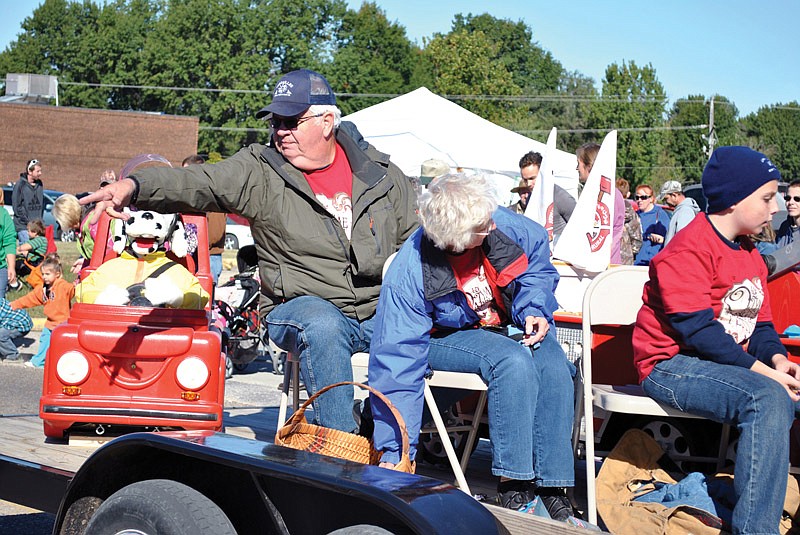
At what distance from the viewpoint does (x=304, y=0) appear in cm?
6950

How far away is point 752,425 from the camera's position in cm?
298

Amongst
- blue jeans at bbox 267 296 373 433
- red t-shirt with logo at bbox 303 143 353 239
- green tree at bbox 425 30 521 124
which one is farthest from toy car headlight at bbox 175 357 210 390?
green tree at bbox 425 30 521 124

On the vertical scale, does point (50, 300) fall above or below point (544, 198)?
below

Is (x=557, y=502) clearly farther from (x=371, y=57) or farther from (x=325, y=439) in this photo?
(x=371, y=57)

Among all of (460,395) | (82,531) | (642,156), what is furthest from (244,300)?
(642,156)

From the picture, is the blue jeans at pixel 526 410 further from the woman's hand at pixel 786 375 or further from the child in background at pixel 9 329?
the child in background at pixel 9 329

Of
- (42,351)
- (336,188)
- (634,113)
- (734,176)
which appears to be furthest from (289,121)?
(634,113)

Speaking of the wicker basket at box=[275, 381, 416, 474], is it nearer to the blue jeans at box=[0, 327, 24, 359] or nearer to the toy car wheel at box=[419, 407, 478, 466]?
the toy car wheel at box=[419, 407, 478, 466]

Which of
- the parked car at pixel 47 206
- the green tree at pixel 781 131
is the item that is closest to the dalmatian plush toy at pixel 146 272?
the parked car at pixel 47 206

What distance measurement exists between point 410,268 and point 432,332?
1.23ft

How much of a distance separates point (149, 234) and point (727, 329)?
3.24 metres

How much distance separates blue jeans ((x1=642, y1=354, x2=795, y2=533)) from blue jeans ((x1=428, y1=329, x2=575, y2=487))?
17.8 inches

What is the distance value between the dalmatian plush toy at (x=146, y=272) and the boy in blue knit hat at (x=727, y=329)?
8.36 ft

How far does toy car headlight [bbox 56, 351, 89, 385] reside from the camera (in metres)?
4.41
